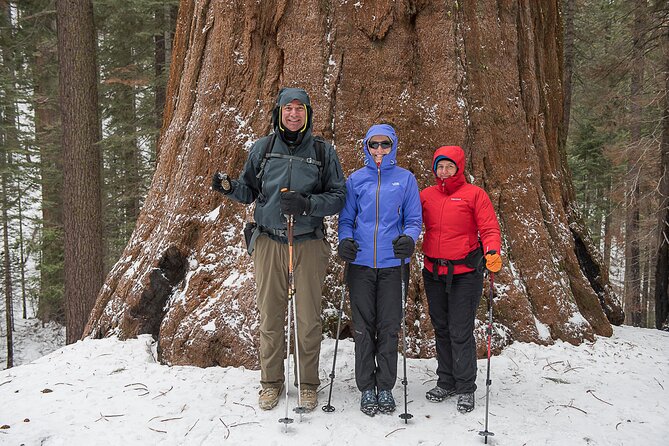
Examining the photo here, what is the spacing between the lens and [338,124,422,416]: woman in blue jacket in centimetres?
392

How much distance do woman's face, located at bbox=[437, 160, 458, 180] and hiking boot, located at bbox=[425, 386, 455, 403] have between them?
1881 mm

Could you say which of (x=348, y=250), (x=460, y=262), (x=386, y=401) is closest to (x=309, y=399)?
(x=386, y=401)

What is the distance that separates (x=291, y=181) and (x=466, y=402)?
2.37m

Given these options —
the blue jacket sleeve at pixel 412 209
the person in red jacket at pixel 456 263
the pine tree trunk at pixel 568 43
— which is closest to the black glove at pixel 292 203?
the blue jacket sleeve at pixel 412 209

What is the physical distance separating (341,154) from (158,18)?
1150cm

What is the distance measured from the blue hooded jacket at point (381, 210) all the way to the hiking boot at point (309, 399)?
1.16m

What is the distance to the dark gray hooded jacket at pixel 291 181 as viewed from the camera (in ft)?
12.9

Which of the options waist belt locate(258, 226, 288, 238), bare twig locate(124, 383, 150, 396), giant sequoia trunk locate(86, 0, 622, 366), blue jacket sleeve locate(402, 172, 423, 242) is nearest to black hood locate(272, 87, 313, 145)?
waist belt locate(258, 226, 288, 238)

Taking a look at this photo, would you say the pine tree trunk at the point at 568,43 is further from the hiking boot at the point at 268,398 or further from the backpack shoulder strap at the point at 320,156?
the hiking boot at the point at 268,398

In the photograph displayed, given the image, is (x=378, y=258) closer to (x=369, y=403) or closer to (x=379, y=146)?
(x=379, y=146)

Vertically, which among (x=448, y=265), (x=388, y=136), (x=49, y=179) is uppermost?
(x=49, y=179)

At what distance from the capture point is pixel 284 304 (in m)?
4.09

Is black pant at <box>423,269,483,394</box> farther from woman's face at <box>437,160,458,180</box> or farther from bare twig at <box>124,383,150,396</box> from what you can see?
bare twig at <box>124,383,150,396</box>

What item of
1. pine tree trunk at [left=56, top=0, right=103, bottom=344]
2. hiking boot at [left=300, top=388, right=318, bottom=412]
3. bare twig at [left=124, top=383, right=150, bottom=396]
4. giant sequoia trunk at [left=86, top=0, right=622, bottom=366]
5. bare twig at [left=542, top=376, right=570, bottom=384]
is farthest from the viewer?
pine tree trunk at [left=56, top=0, right=103, bottom=344]
